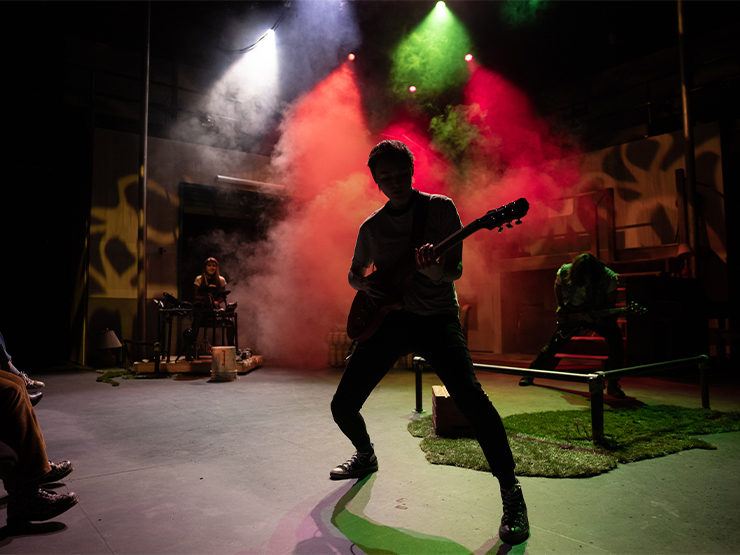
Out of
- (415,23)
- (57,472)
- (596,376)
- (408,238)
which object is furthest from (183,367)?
(415,23)

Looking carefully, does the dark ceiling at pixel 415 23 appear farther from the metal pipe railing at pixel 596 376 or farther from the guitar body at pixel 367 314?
the guitar body at pixel 367 314

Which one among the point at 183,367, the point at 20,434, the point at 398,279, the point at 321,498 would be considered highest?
the point at 398,279

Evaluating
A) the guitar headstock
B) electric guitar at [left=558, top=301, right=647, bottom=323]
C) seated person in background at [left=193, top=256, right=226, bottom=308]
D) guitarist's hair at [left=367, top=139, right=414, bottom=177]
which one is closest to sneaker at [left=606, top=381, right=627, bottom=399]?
electric guitar at [left=558, top=301, right=647, bottom=323]

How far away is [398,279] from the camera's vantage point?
2.53 meters

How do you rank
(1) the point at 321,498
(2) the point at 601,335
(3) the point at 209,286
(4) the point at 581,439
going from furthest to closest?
(3) the point at 209,286
(2) the point at 601,335
(4) the point at 581,439
(1) the point at 321,498

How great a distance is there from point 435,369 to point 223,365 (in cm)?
636

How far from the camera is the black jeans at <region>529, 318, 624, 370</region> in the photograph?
→ 18.9 feet

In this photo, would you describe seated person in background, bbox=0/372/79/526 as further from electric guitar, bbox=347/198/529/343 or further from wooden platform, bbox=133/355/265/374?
wooden platform, bbox=133/355/265/374

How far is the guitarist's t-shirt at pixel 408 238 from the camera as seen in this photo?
2493 mm

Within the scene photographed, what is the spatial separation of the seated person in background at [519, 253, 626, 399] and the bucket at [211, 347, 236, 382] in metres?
4.83

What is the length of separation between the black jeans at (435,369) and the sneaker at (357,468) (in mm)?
130

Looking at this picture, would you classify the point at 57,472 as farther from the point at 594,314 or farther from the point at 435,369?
the point at 594,314

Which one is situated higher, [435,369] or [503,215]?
[503,215]

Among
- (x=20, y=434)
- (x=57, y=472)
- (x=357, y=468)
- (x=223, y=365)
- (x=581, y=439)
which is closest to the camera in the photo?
(x=20, y=434)
